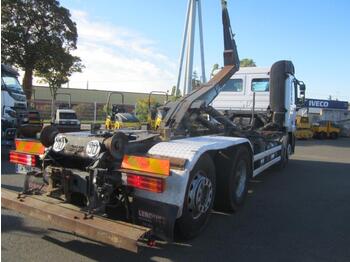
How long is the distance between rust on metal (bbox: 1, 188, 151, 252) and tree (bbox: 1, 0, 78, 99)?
25672mm

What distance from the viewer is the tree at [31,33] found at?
29.5m

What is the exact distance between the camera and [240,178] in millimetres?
6371

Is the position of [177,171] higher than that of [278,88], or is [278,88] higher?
[278,88]

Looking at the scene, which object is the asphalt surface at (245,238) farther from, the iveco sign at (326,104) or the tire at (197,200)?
the iveco sign at (326,104)

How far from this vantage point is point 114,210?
4750mm

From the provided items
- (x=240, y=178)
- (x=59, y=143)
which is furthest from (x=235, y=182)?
(x=59, y=143)

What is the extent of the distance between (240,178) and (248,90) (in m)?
5.56

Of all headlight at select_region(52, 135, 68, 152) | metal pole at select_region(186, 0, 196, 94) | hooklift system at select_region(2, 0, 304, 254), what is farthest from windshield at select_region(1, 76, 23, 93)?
metal pole at select_region(186, 0, 196, 94)

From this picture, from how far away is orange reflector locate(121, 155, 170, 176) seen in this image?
4.12 meters

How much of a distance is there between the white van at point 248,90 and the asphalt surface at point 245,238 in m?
4.35

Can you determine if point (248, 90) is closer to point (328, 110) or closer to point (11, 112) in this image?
point (11, 112)

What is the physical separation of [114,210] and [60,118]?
20.8 meters

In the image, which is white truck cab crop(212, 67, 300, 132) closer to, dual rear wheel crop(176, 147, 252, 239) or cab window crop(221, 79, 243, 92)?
cab window crop(221, 79, 243, 92)

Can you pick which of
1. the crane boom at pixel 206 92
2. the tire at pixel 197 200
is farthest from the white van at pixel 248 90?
the tire at pixel 197 200
